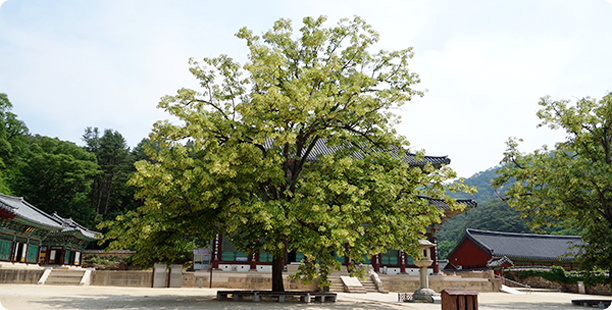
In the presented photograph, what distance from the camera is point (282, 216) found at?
12.4 meters

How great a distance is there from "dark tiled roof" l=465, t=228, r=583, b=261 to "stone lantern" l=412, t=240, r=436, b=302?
80.1 feet

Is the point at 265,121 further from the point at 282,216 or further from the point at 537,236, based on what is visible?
the point at 537,236

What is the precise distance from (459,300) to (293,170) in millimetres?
7928

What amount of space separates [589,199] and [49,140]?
204ft

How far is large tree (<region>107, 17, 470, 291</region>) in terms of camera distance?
500 inches

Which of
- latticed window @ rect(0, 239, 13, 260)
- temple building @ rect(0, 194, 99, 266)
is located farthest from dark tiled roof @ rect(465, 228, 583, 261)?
latticed window @ rect(0, 239, 13, 260)

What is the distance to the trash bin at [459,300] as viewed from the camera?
10.1 meters

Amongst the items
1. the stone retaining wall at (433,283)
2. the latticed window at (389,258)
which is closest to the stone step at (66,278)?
the stone retaining wall at (433,283)

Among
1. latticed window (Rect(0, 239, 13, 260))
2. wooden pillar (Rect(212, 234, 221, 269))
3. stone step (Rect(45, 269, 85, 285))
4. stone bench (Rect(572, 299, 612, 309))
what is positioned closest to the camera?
stone bench (Rect(572, 299, 612, 309))

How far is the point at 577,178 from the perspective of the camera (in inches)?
634

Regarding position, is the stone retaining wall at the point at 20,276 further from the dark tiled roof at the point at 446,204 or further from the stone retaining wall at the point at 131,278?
the dark tiled roof at the point at 446,204

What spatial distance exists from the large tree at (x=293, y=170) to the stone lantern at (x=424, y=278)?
18.0ft

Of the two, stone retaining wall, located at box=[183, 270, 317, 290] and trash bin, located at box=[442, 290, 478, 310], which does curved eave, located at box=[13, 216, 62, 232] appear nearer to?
stone retaining wall, located at box=[183, 270, 317, 290]

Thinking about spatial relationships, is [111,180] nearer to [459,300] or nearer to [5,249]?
[5,249]
